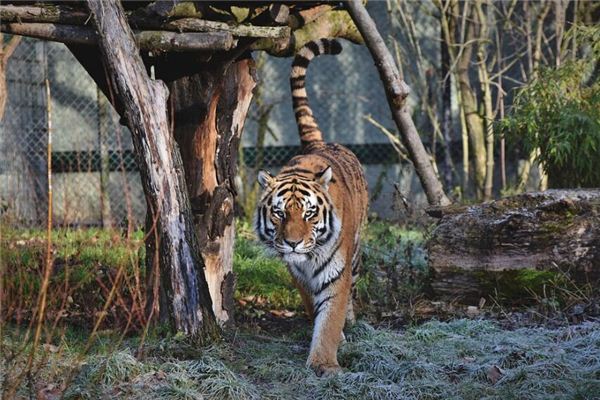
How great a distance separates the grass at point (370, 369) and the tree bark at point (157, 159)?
260mm

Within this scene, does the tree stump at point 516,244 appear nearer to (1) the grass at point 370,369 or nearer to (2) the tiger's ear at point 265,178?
(1) the grass at point 370,369

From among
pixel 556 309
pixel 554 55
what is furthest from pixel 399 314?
pixel 554 55

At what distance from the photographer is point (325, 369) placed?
5.05m

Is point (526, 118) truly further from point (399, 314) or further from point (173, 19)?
point (173, 19)

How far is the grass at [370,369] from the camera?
452 cm

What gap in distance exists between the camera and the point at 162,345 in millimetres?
5047

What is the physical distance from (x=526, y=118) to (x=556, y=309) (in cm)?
212

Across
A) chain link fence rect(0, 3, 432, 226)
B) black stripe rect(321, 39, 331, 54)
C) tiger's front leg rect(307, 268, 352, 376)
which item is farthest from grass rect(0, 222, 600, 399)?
chain link fence rect(0, 3, 432, 226)


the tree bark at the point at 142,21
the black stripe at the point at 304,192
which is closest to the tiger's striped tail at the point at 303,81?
the tree bark at the point at 142,21

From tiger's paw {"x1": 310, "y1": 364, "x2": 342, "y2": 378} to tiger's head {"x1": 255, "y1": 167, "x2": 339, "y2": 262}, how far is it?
672 mm

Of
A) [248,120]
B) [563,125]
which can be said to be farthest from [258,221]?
[248,120]

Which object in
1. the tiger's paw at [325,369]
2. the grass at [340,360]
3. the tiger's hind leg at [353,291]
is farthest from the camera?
the tiger's hind leg at [353,291]

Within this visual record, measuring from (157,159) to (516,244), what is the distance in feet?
8.14

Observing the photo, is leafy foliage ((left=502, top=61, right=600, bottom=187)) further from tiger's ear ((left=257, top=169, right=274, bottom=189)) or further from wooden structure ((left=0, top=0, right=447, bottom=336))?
tiger's ear ((left=257, top=169, right=274, bottom=189))
